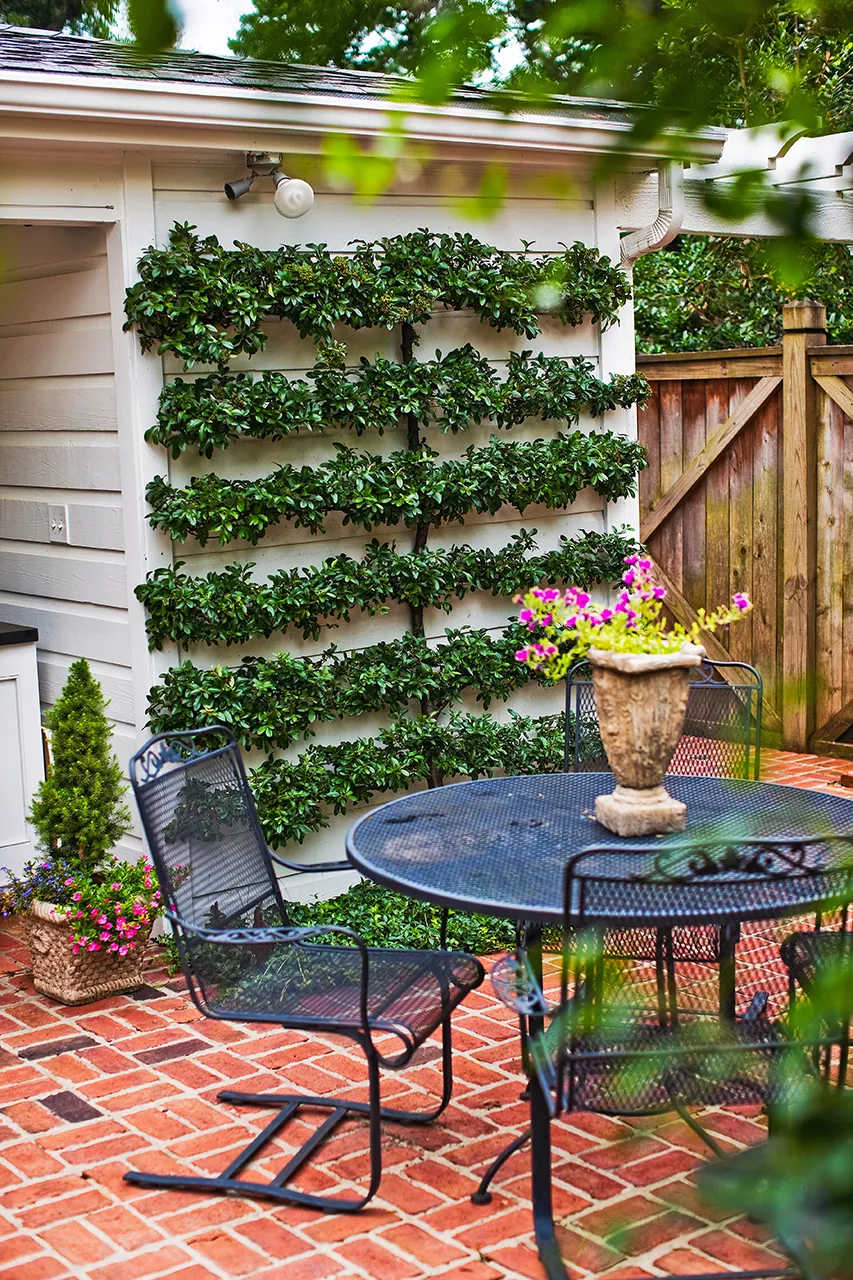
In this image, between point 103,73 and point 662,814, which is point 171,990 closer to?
point 662,814

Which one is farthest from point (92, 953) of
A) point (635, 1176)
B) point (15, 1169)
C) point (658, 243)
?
point (658, 243)

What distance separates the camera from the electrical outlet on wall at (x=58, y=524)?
5477mm

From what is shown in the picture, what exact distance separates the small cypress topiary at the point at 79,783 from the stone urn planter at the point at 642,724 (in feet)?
6.56

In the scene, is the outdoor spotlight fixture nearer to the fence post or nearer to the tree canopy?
the fence post

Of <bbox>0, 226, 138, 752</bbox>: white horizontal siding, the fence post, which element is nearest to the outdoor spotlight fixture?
<bbox>0, 226, 138, 752</bbox>: white horizontal siding

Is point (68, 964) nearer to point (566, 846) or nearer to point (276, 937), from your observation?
point (276, 937)

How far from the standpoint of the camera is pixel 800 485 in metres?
7.39

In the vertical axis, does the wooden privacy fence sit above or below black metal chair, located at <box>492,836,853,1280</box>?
above

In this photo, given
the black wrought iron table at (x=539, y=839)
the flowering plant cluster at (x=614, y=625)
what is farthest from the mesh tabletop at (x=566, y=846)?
the flowering plant cluster at (x=614, y=625)

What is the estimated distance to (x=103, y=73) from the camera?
4.48 m

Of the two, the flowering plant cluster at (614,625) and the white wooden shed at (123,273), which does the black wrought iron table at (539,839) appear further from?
the white wooden shed at (123,273)

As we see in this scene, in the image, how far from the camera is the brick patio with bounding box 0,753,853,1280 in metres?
3.08

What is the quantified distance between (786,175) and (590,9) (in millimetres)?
457

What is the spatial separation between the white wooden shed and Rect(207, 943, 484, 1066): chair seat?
68.7 inches
